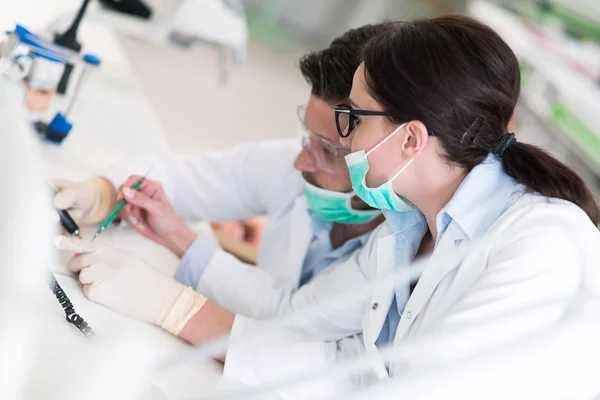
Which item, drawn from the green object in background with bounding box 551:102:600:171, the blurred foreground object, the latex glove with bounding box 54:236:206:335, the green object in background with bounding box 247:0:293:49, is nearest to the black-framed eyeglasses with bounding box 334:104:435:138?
the latex glove with bounding box 54:236:206:335

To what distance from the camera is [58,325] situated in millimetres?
900

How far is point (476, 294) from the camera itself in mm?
888

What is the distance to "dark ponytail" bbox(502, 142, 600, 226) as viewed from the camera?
1.08m

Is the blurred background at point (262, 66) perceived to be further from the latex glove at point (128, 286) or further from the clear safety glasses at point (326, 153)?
the latex glove at point (128, 286)

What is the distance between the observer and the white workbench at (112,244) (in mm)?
486

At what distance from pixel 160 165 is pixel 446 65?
90cm

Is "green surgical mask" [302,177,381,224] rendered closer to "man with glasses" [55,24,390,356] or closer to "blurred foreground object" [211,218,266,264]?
"man with glasses" [55,24,390,356]

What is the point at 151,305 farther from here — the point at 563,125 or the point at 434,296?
the point at 563,125

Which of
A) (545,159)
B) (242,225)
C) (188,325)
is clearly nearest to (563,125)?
(242,225)

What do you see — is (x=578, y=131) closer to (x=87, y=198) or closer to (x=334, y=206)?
(x=334, y=206)

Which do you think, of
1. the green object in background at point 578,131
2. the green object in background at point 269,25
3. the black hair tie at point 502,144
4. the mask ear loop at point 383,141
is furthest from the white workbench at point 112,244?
the green object in background at point 269,25

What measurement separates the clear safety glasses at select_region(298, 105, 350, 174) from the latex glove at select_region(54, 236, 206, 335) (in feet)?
1.58

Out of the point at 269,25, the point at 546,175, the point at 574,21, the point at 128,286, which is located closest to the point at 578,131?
the point at 574,21

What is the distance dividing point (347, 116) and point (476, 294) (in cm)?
49
